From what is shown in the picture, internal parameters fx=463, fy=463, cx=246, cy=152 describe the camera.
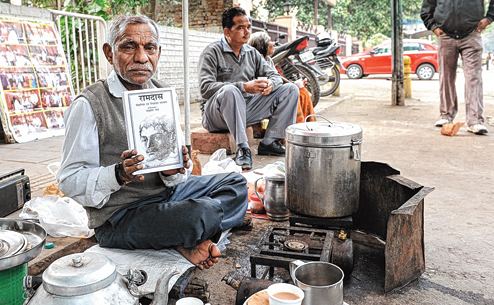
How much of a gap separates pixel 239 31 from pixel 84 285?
337cm

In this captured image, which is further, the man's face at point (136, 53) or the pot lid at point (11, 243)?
the man's face at point (136, 53)

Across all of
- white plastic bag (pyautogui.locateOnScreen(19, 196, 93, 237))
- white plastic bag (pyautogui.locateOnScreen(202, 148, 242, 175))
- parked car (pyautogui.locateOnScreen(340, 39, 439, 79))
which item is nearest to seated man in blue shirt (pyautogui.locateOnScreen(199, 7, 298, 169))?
white plastic bag (pyautogui.locateOnScreen(202, 148, 242, 175))

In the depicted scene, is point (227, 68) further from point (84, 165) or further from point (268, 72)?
point (84, 165)

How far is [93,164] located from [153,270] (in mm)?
575

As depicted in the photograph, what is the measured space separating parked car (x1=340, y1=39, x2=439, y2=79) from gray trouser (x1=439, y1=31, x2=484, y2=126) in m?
11.4

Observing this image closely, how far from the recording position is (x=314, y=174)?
259cm

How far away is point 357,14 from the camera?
26109 millimetres

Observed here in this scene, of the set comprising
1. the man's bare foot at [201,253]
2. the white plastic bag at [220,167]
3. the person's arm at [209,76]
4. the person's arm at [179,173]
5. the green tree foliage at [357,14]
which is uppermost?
the green tree foliage at [357,14]

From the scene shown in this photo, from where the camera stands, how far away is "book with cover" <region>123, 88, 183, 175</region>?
5.90 feet

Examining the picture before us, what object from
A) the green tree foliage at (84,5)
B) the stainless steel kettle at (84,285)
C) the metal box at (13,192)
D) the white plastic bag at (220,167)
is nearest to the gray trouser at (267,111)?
the white plastic bag at (220,167)

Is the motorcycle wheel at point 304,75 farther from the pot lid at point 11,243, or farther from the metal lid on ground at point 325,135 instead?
the pot lid at point 11,243

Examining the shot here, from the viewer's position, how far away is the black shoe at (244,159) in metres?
4.16

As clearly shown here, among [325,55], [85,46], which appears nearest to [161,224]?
[85,46]

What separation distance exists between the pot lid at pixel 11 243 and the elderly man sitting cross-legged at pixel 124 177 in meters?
0.26
